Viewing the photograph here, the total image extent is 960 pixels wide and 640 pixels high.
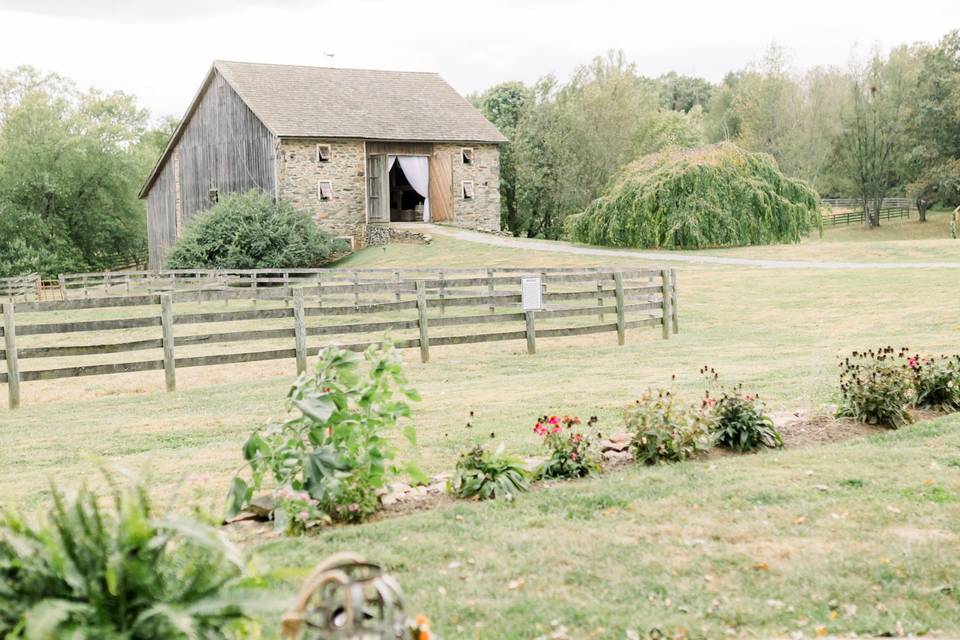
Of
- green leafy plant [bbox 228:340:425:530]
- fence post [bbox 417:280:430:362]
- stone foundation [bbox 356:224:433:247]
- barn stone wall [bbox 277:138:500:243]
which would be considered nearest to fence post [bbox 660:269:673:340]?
fence post [bbox 417:280:430:362]

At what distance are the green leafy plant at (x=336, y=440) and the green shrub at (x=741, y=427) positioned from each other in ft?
8.63

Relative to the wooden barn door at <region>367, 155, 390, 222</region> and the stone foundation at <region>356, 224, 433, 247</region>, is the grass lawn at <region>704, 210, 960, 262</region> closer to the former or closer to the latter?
the stone foundation at <region>356, 224, 433, 247</region>

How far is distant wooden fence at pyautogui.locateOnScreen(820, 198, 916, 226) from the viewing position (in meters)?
58.7

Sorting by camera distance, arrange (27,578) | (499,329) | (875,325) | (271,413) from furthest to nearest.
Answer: (499,329) → (875,325) → (271,413) → (27,578)

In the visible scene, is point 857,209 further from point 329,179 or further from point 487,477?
point 487,477

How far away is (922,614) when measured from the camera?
4133 millimetres

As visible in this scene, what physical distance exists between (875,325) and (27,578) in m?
16.1

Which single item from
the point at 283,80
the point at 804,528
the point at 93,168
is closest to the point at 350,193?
the point at 283,80

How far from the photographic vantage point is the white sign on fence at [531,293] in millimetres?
14602

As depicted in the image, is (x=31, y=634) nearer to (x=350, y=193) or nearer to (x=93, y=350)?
(x=93, y=350)

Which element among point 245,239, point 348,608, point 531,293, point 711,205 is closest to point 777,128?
point 711,205

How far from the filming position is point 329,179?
126ft

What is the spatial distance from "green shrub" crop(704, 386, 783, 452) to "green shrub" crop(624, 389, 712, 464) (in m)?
0.27

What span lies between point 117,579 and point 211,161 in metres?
40.4
